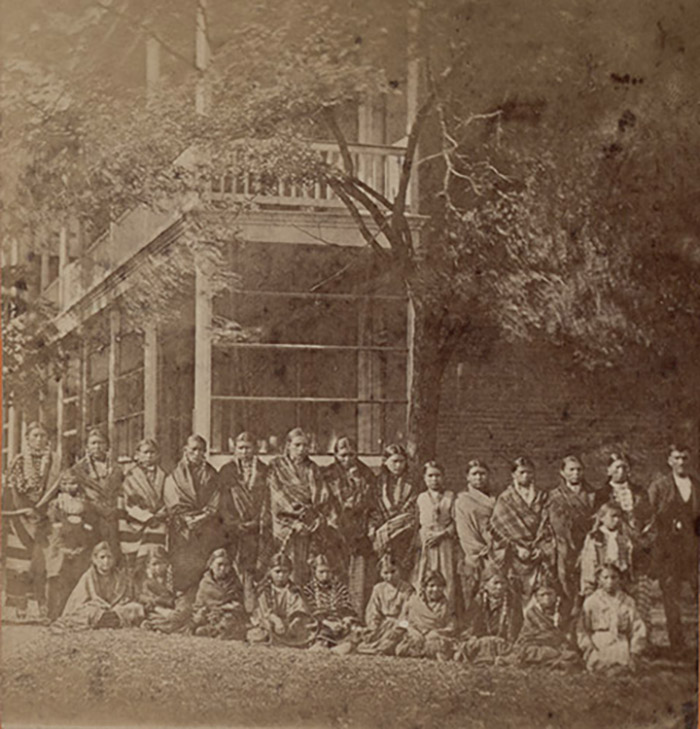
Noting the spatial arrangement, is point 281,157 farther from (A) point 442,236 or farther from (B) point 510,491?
(B) point 510,491

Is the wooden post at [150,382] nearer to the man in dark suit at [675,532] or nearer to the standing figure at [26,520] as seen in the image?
the standing figure at [26,520]

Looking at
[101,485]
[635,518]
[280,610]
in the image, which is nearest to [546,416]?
[635,518]

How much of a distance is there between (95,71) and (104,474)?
178cm

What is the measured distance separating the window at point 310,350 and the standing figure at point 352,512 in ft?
0.27

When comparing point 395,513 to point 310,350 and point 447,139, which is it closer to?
point 310,350

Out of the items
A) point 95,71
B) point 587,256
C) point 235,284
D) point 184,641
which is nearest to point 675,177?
point 587,256

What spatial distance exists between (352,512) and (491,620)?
0.82m

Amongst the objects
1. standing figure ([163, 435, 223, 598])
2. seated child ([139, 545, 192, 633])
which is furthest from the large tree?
seated child ([139, 545, 192, 633])

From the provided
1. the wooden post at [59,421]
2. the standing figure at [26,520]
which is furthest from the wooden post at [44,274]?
the standing figure at [26,520]

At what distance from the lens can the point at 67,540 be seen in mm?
5406

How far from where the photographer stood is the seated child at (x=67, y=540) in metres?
5.39

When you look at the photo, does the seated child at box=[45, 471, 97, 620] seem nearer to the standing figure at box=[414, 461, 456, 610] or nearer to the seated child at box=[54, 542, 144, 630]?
the seated child at box=[54, 542, 144, 630]

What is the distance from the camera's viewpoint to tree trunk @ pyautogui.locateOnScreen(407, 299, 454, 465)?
18.3 ft

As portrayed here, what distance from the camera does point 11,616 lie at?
538 centimetres
